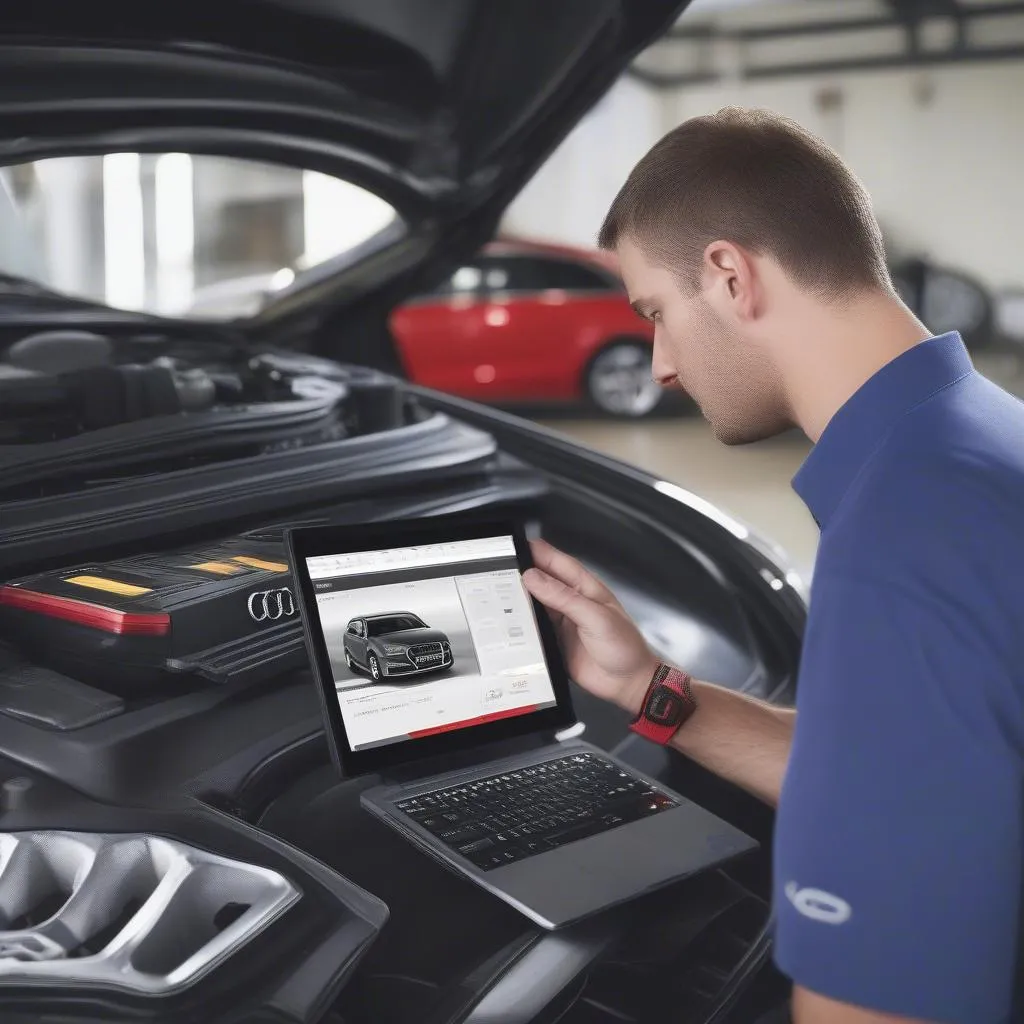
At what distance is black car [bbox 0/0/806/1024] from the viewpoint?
2.84 feet

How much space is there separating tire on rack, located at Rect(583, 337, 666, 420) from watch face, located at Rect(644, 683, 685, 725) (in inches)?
234

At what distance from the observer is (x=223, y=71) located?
127cm

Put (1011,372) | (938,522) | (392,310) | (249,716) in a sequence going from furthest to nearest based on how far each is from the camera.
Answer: (1011,372)
(392,310)
(249,716)
(938,522)

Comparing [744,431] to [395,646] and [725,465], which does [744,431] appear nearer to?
[395,646]

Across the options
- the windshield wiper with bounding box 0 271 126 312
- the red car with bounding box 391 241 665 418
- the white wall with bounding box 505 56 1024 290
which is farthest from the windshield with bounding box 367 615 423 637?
the white wall with bounding box 505 56 1024 290

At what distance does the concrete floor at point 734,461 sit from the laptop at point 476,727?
288 cm

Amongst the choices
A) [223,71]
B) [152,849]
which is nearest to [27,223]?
[223,71]

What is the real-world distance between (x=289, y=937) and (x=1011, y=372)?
309 inches

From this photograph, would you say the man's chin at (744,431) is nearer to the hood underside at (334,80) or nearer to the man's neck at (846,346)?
the man's neck at (846,346)

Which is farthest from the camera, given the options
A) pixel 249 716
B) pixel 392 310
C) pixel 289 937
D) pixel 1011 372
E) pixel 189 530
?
pixel 1011 372

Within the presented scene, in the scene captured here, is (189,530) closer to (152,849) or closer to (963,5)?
(152,849)

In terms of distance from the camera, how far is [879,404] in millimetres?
868

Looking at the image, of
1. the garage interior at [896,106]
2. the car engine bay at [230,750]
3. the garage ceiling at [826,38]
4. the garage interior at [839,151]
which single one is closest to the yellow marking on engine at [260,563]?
the car engine bay at [230,750]

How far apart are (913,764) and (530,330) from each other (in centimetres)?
642
